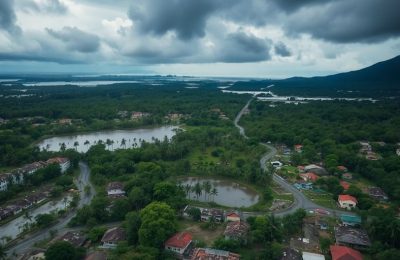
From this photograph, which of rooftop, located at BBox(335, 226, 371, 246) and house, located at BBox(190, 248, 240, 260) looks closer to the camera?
house, located at BBox(190, 248, 240, 260)

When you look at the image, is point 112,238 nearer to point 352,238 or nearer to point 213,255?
point 213,255

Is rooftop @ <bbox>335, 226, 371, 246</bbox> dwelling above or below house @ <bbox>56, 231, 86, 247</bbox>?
above

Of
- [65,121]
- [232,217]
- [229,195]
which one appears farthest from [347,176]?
[65,121]

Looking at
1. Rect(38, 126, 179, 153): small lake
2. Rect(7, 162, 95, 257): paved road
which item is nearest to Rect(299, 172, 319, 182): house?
Rect(7, 162, 95, 257): paved road

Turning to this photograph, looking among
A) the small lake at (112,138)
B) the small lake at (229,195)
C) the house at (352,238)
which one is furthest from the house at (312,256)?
the small lake at (112,138)

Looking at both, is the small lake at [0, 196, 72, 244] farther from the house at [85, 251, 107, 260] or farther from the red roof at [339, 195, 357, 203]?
the red roof at [339, 195, 357, 203]

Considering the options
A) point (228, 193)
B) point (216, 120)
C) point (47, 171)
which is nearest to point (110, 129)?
point (216, 120)

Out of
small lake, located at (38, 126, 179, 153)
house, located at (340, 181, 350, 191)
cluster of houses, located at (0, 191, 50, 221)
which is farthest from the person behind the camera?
small lake, located at (38, 126, 179, 153)
